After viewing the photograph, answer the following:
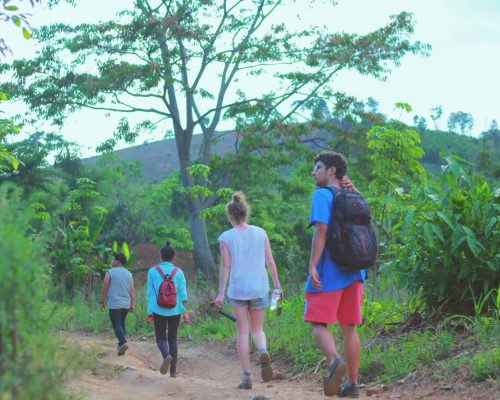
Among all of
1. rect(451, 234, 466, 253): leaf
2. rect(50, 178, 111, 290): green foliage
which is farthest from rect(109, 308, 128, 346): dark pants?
rect(50, 178, 111, 290): green foliage

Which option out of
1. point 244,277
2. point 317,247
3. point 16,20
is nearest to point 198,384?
point 244,277

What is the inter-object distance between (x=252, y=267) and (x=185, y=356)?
4.42m

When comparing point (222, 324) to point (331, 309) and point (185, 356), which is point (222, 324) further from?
point (331, 309)

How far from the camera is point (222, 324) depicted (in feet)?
44.2

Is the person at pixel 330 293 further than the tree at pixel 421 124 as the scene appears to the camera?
No

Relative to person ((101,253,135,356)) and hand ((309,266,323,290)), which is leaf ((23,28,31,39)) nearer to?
hand ((309,266,323,290))

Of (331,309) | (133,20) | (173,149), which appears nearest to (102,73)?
(133,20)

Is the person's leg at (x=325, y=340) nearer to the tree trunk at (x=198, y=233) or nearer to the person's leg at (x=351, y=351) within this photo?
the person's leg at (x=351, y=351)

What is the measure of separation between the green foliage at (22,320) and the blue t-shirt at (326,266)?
2.48 metres

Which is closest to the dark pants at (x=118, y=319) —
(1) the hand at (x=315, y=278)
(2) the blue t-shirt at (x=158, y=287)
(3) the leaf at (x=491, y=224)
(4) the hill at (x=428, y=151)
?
(2) the blue t-shirt at (x=158, y=287)

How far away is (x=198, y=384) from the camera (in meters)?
8.42

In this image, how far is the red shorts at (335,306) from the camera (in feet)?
21.7

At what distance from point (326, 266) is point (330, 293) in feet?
0.70

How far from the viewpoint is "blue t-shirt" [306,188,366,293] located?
659cm
